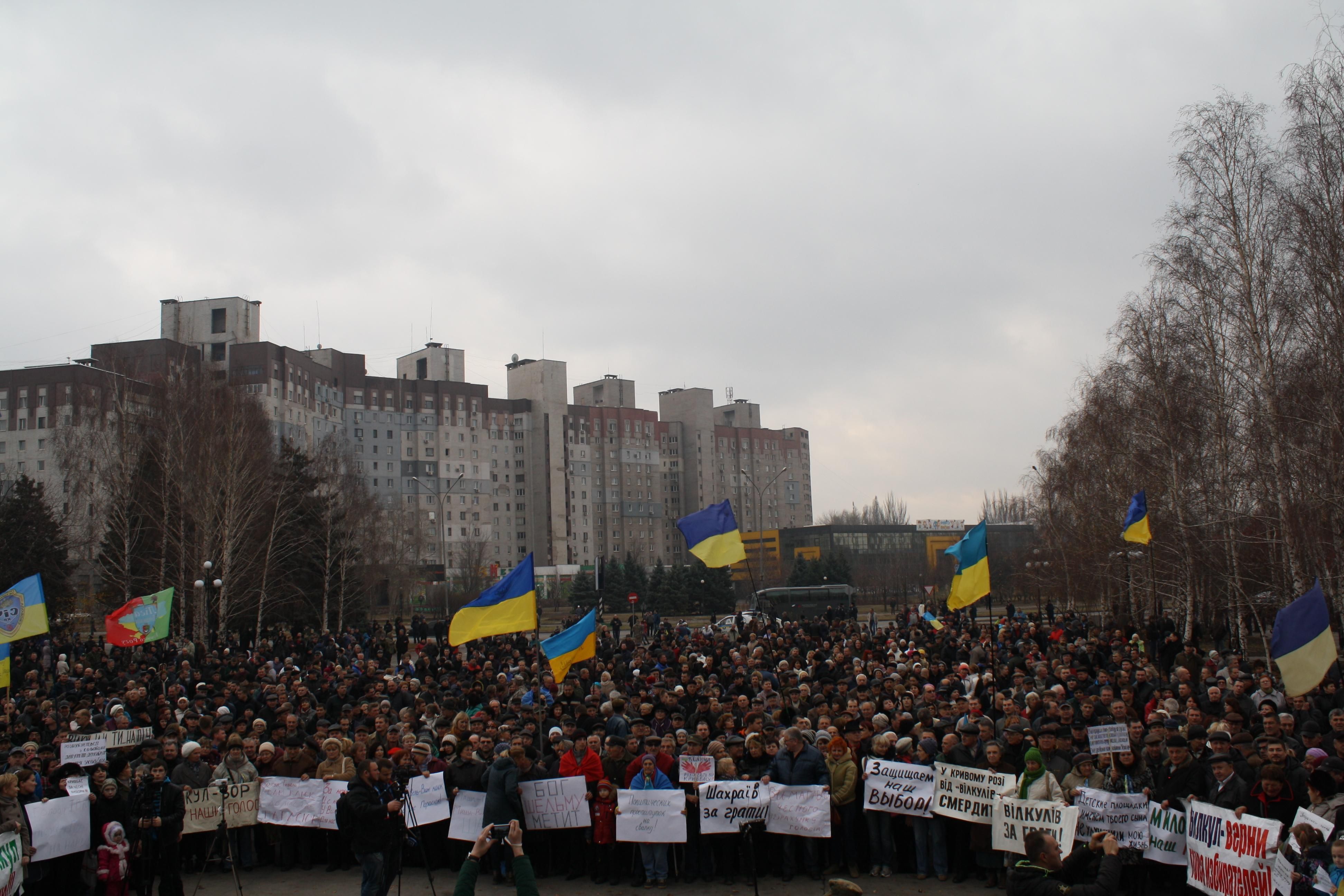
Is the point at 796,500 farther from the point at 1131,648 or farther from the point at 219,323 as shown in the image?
the point at 1131,648

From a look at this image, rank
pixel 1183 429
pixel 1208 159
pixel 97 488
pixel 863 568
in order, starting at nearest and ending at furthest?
pixel 1208 159 < pixel 1183 429 < pixel 97 488 < pixel 863 568

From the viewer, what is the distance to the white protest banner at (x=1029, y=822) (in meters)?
8.38

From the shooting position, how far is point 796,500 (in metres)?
149

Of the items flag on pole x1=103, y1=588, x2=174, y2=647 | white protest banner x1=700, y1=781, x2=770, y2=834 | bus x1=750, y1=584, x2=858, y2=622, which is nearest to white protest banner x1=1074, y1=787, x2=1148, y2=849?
white protest banner x1=700, y1=781, x2=770, y2=834

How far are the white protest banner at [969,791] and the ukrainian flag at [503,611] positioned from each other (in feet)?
16.7

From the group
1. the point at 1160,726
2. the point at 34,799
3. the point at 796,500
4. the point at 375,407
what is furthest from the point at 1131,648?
the point at 796,500

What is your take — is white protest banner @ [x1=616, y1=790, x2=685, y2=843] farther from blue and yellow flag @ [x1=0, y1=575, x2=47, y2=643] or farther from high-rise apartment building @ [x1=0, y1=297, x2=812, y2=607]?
high-rise apartment building @ [x1=0, y1=297, x2=812, y2=607]

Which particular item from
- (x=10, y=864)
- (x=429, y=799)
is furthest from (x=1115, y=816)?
(x=10, y=864)

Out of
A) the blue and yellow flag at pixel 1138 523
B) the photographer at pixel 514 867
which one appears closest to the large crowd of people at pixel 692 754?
the photographer at pixel 514 867

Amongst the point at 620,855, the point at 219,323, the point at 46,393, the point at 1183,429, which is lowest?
the point at 620,855

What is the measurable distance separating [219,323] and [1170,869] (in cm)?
9193

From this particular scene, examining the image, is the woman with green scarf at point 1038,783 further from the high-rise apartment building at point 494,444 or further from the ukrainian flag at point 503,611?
the high-rise apartment building at point 494,444

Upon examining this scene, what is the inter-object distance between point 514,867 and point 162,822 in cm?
379

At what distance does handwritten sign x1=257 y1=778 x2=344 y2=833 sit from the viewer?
1080 centimetres
